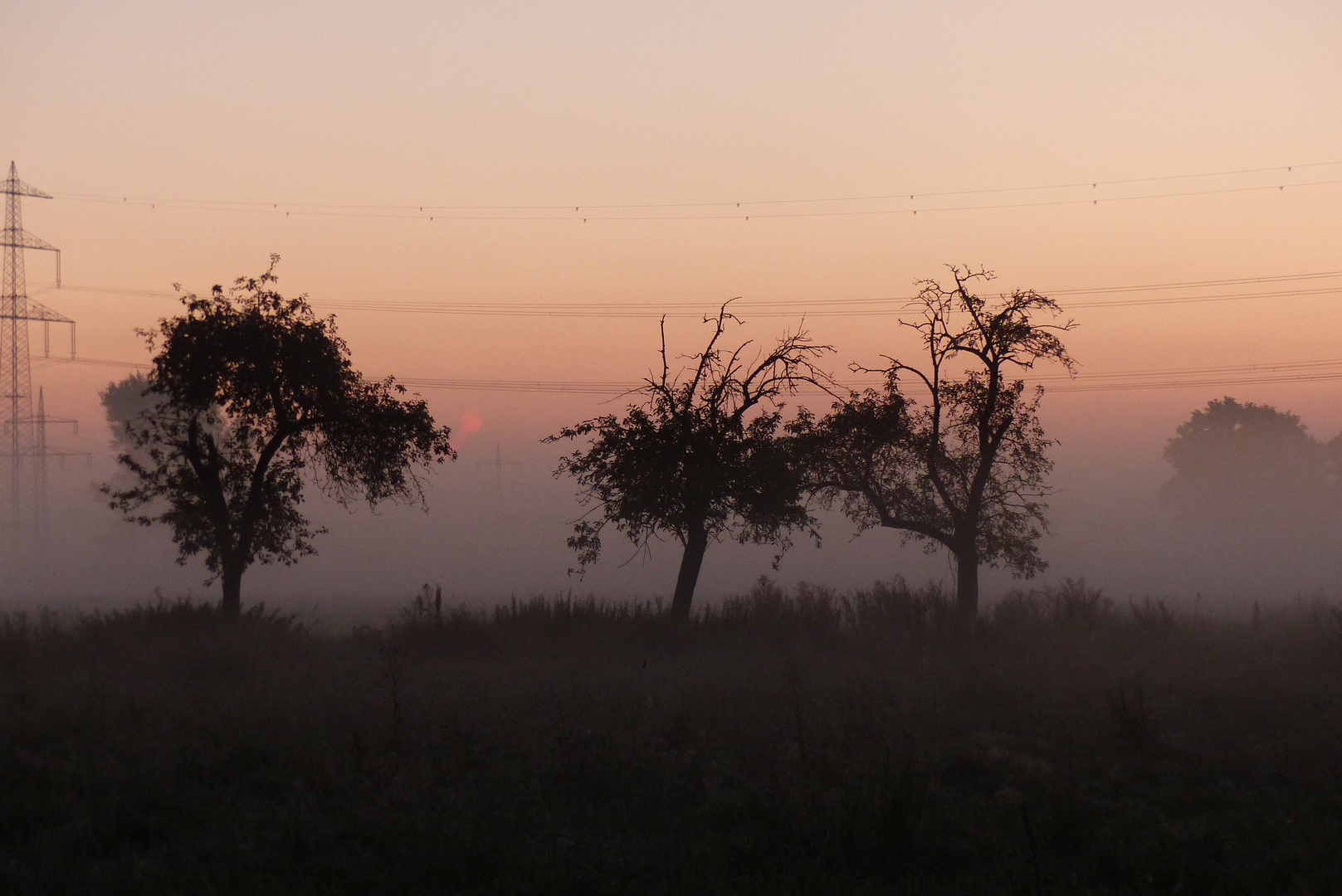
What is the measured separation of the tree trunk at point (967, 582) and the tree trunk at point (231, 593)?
59.5 feet

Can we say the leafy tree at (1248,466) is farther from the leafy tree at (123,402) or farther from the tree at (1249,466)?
the leafy tree at (123,402)

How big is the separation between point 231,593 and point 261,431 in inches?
159

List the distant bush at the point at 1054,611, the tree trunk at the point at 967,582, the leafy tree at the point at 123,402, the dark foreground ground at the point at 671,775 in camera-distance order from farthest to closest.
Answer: the leafy tree at the point at 123,402 < the tree trunk at the point at 967,582 < the distant bush at the point at 1054,611 < the dark foreground ground at the point at 671,775

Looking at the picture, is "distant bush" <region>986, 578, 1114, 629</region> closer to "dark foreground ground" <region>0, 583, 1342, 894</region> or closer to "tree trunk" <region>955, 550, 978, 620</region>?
"tree trunk" <region>955, 550, 978, 620</region>

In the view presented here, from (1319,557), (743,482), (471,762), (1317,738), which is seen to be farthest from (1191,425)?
(471,762)

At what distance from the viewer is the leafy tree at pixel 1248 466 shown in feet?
267

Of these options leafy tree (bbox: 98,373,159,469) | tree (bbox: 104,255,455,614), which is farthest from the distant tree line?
leafy tree (bbox: 98,373,159,469)

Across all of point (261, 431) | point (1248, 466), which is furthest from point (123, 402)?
point (1248, 466)

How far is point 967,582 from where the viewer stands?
23875mm

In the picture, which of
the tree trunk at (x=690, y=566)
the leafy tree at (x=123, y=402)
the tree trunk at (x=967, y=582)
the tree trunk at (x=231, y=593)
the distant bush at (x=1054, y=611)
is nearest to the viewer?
the tree trunk at (x=231, y=593)

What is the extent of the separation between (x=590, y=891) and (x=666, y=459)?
15.9 metres

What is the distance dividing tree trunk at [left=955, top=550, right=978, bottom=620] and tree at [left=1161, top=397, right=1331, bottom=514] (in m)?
72.9

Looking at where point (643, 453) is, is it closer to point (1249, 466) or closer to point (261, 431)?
point (261, 431)

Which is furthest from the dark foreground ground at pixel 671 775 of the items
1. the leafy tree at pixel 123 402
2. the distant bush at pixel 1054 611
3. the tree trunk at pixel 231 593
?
the leafy tree at pixel 123 402
